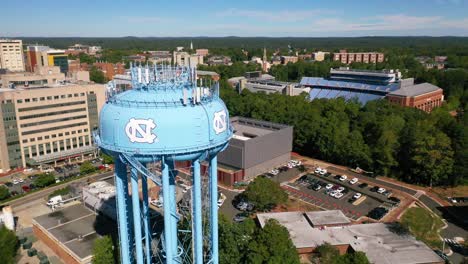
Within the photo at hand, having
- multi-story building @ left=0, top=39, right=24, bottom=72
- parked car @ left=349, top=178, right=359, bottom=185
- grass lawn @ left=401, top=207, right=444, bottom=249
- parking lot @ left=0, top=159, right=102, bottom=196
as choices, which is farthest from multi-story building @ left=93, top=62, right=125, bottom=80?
grass lawn @ left=401, top=207, right=444, bottom=249

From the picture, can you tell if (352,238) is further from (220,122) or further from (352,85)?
(352,85)

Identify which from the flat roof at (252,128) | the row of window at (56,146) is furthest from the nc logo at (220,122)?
the row of window at (56,146)

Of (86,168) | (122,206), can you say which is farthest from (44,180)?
(122,206)

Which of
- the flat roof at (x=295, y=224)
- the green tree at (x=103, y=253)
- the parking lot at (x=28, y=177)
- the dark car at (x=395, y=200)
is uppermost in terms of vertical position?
the green tree at (x=103, y=253)

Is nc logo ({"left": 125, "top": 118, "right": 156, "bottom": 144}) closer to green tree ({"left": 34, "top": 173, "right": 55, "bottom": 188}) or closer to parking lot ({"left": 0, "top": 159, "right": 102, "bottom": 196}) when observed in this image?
green tree ({"left": 34, "top": 173, "right": 55, "bottom": 188})

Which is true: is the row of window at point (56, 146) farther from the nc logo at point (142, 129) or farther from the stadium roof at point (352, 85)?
the stadium roof at point (352, 85)

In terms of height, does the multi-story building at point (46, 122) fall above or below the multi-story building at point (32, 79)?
below
